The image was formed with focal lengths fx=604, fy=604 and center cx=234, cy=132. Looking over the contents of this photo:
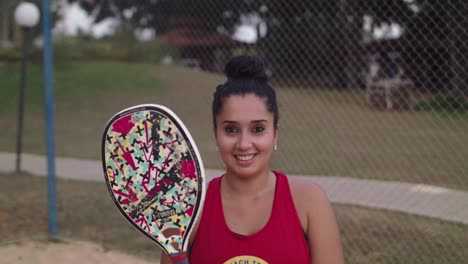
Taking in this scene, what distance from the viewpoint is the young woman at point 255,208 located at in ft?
5.75

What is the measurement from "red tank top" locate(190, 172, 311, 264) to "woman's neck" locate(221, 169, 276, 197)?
0.06 meters

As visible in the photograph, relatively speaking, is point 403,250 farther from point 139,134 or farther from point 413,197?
point 139,134

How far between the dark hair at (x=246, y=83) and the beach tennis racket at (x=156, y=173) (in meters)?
0.25

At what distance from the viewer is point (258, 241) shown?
1753 millimetres

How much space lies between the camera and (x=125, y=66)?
2138cm

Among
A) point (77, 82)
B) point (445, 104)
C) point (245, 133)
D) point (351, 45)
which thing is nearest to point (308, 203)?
point (245, 133)

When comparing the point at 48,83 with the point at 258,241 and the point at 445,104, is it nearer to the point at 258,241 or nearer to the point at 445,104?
the point at 445,104

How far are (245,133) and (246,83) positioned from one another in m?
0.17

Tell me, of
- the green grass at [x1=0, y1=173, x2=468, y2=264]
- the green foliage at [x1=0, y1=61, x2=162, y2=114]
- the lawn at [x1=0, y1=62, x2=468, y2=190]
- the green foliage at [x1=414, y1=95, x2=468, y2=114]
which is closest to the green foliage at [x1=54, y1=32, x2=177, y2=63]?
the green foliage at [x1=0, y1=61, x2=162, y2=114]

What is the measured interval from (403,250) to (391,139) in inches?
163

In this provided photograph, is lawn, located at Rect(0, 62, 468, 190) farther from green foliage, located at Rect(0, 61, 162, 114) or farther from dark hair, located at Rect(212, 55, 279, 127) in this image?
dark hair, located at Rect(212, 55, 279, 127)

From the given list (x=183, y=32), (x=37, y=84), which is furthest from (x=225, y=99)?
(x=37, y=84)

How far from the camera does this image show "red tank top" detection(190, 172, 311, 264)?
1.74 meters

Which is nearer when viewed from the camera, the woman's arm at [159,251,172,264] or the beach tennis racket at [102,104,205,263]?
the beach tennis racket at [102,104,205,263]
